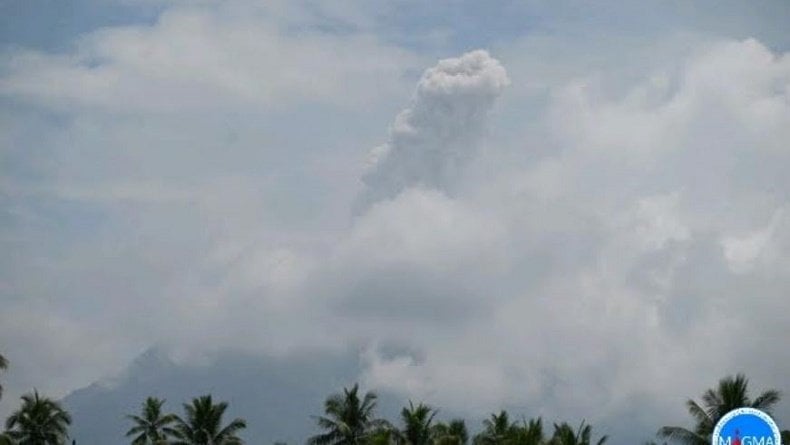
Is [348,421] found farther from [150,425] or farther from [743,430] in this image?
[743,430]

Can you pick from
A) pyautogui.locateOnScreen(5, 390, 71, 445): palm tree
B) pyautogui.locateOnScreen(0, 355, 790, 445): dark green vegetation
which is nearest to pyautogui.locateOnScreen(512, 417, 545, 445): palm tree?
pyautogui.locateOnScreen(0, 355, 790, 445): dark green vegetation

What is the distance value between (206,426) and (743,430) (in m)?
81.4

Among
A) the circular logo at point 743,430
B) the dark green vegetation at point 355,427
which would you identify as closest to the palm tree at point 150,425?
the dark green vegetation at point 355,427

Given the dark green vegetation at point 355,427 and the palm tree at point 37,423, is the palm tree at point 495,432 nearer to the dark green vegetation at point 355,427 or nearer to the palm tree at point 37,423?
the dark green vegetation at point 355,427

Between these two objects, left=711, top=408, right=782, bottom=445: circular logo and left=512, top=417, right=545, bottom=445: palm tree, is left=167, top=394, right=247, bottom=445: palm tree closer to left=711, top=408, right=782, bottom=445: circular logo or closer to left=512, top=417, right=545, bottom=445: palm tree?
left=512, top=417, right=545, bottom=445: palm tree

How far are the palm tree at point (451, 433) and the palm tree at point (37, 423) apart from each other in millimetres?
39916

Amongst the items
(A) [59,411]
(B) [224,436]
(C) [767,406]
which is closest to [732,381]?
(C) [767,406]

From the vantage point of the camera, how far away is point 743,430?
39062 mm

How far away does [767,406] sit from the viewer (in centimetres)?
9419

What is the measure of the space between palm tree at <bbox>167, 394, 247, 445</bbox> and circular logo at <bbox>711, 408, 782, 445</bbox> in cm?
7922

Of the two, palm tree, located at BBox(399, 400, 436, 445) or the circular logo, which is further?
palm tree, located at BBox(399, 400, 436, 445)

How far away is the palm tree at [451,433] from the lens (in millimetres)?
95000

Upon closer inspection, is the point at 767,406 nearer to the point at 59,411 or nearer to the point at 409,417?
the point at 409,417

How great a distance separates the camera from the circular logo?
38.9 metres
